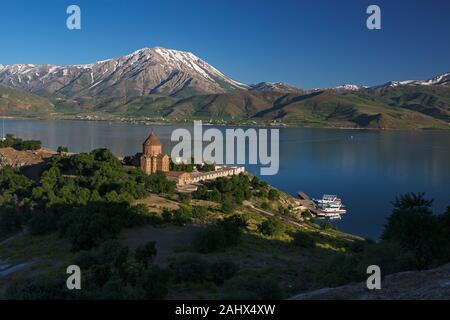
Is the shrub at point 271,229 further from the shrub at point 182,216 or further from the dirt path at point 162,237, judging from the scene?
the shrub at point 182,216

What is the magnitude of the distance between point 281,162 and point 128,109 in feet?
463

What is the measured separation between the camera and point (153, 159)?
101 ft

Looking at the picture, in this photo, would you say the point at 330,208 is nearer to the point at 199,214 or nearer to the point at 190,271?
the point at 199,214

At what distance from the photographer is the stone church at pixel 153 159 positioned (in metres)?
30.4

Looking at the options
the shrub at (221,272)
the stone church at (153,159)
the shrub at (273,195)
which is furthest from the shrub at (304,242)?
the stone church at (153,159)

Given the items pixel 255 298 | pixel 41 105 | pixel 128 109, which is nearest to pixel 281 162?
pixel 255 298

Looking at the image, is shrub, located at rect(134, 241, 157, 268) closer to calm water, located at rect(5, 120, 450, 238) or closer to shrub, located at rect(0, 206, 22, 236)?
shrub, located at rect(0, 206, 22, 236)

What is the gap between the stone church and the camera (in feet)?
99.8

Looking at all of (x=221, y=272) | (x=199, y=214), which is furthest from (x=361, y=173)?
(x=221, y=272)

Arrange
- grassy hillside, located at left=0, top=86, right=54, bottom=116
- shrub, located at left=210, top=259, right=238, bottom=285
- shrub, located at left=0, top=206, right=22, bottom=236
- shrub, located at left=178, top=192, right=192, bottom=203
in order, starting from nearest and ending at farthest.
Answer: shrub, located at left=210, top=259, right=238, bottom=285 → shrub, located at left=0, top=206, right=22, bottom=236 → shrub, located at left=178, top=192, right=192, bottom=203 → grassy hillside, located at left=0, top=86, right=54, bottom=116

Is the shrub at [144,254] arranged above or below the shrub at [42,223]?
above

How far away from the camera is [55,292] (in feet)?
27.4

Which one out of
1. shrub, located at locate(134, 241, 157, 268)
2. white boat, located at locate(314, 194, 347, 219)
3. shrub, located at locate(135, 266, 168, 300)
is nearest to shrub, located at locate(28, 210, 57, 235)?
shrub, located at locate(134, 241, 157, 268)
